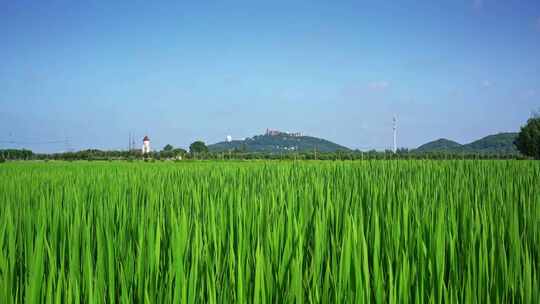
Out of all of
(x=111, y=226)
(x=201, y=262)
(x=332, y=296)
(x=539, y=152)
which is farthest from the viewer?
(x=539, y=152)

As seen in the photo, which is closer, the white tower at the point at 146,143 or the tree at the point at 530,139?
the tree at the point at 530,139

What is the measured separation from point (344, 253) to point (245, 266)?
12.2 inches

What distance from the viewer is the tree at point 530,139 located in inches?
1797

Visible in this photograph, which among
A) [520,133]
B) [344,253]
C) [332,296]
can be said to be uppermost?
[520,133]

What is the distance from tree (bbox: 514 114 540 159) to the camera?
45656 mm

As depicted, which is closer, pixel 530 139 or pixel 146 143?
pixel 530 139

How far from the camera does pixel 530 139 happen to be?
47469 mm

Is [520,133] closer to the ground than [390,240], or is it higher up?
higher up

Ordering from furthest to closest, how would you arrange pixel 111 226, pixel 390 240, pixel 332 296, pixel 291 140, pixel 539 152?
pixel 291 140 < pixel 539 152 < pixel 111 226 < pixel 390 240 < pixel 332 296

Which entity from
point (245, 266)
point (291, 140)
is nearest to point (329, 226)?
point (245, 266)

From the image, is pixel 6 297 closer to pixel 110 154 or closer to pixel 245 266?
pixel 245 266

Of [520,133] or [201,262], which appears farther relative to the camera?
[520,133]

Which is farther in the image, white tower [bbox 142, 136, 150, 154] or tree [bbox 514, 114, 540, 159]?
white tower [bbox 142, 136, 150, 154]

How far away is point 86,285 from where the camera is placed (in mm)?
1142
